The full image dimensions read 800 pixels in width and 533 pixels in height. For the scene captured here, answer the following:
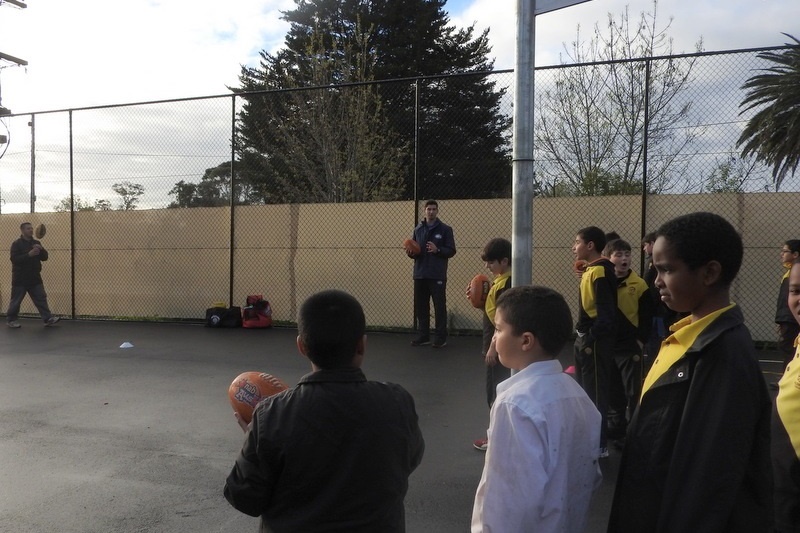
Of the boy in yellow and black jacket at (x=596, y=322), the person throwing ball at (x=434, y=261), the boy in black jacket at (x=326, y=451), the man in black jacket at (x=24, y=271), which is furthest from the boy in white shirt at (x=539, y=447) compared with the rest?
the man in black jacket at (x=24, y=271)

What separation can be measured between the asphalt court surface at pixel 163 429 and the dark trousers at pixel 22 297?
2.09 m

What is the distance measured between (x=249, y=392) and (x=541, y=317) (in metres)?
1.16

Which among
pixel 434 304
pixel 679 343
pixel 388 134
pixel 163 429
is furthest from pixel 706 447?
pixel 388 134

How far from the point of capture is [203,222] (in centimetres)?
1293

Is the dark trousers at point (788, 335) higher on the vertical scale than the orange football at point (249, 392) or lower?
lower

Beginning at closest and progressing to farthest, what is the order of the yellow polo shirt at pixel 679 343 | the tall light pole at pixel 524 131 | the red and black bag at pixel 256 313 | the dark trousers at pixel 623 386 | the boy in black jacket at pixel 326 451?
1. the yellow polo shirt at pixel 679 343
2. the boy in black jacket at pixel 326 451
3. the tall light pole at pixel 524 131
4. the dark trousers at pixel 623 386
5. the red and black bag at pixel 256 313

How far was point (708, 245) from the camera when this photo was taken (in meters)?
1.72

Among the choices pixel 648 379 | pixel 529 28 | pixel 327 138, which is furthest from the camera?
pixel 327 138

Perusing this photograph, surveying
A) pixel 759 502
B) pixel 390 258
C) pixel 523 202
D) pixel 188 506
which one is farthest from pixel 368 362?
pixel 759 502

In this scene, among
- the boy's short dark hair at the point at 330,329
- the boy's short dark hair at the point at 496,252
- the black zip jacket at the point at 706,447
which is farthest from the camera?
the boy's short dark hair at the point at 496,252

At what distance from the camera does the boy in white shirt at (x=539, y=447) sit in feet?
5.87

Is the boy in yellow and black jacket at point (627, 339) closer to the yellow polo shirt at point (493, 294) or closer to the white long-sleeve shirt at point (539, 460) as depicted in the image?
the yellow polo shirt at point (493, 294)

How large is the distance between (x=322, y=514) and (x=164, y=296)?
12.2m

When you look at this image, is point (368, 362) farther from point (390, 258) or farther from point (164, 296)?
point (164, 296)
